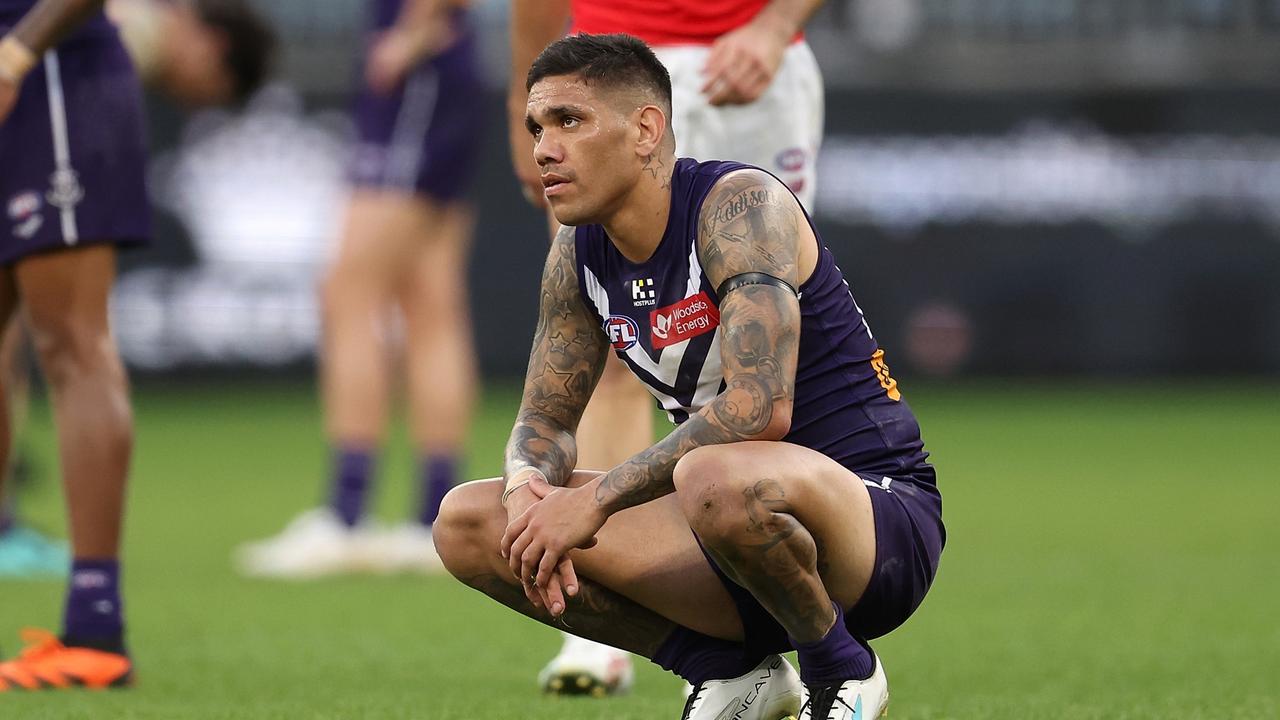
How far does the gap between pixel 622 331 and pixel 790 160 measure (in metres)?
1.08

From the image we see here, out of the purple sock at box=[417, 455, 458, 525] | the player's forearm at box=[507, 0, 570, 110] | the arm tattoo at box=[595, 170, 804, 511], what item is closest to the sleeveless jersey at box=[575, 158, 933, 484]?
the arm tattoo at box=[595, 170, 804, 511]

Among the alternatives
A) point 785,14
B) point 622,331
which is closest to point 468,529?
point 622,331

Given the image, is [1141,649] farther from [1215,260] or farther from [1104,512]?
[1215,260]

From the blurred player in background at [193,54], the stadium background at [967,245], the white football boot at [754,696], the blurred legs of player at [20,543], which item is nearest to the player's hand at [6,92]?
the white football boot at [754,696]

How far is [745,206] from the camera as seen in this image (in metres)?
3.30

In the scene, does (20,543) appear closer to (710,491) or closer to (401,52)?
(401,52)

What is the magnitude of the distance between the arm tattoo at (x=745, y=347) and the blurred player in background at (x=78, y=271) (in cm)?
154

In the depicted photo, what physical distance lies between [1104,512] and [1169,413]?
5114 millimetres

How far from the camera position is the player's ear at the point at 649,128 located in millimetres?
3408

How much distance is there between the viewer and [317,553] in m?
6.62

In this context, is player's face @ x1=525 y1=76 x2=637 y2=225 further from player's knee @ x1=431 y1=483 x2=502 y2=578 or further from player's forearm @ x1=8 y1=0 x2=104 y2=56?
player's forearm @ x1=8 y1=0 x2=104 y2=56

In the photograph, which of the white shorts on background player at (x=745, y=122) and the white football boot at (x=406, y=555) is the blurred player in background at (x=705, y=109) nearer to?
the white shorts on background player at (x=745, y=122)

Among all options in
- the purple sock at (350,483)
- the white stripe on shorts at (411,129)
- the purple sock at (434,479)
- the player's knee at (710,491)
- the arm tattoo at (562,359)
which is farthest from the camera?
the white stripe on shorts at (411,129)

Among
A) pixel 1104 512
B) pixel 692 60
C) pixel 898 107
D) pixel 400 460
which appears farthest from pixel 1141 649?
pixel 898 107
